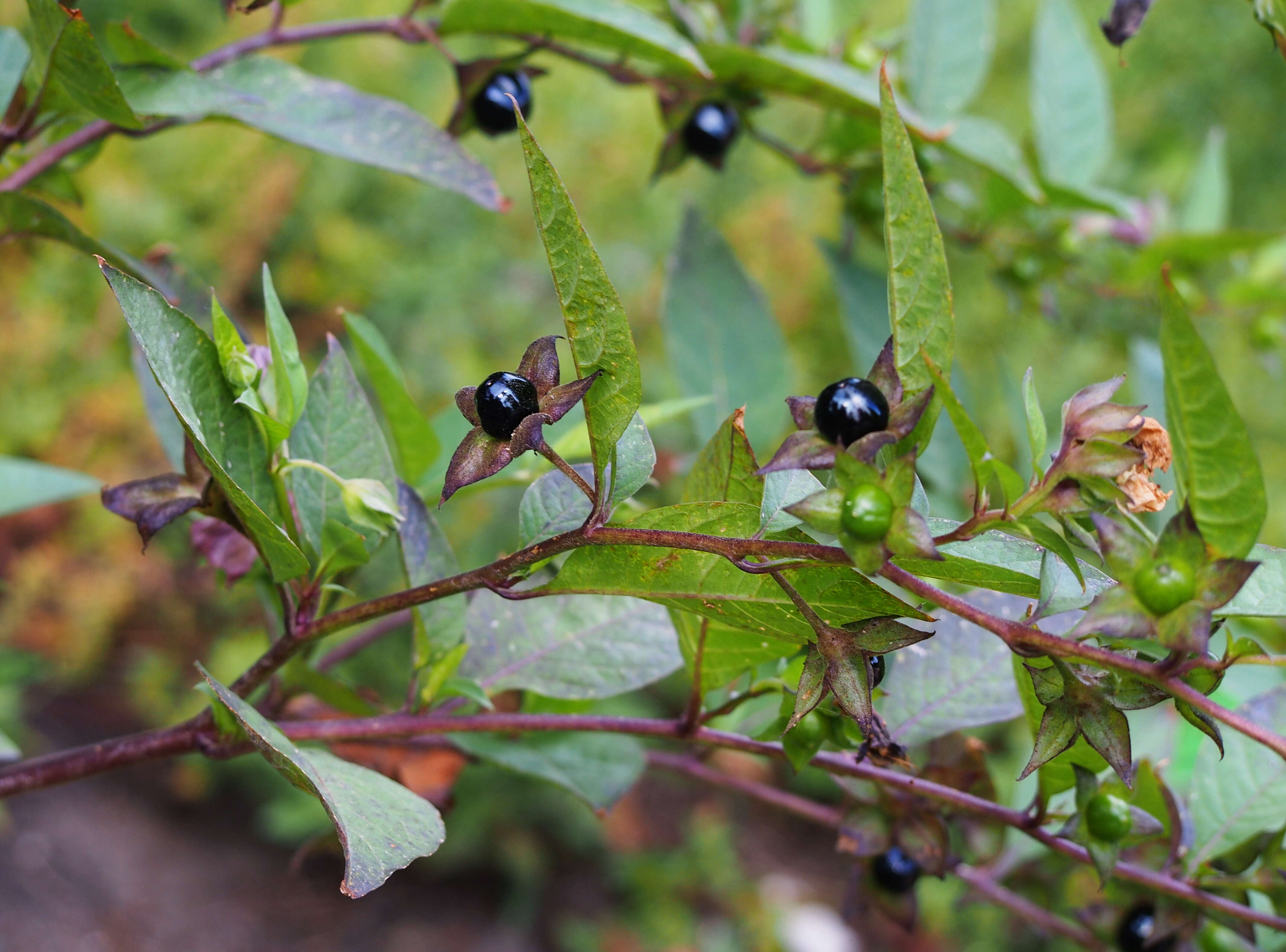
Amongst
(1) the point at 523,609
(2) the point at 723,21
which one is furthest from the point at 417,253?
(1) the point at 523,609

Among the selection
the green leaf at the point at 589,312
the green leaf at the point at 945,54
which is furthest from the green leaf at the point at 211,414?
the green leaf at the point at 945,54

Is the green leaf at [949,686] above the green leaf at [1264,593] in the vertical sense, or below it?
below

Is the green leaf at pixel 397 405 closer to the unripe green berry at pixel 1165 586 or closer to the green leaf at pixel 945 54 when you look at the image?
the unripe green berry at pixel 1165 586

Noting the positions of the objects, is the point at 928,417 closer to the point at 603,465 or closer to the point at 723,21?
the point at 603,465

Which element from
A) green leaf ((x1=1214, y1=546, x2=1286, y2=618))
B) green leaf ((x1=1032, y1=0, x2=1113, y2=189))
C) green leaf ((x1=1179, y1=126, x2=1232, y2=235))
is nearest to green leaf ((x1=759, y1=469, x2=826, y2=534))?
green leaf ((x1=1214, y1=546, x2=1286, y2=618))

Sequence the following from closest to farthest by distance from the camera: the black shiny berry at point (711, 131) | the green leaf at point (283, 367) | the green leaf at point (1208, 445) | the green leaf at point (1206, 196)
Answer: the green leaf at point (1208, 445)
the green leaf at point (283, 367)
the black shiny berry at point (711, 131)
the green leaf at point (1206, 196)

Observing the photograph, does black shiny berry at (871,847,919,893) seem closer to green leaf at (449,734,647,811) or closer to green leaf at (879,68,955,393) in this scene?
green leaf at (449,734,647,811)

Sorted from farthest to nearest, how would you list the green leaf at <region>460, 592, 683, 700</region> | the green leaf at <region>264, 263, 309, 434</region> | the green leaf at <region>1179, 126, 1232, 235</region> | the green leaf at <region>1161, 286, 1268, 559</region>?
the green leaf at <region>1179, 126, 1232, 235</region>
the green leaf at <region>460, 592, 683, 700</region>
the green leaf at <region>264, 263, 309, 434</region>
the green leaf at <region>1161, 286, 1268, 559</region>
